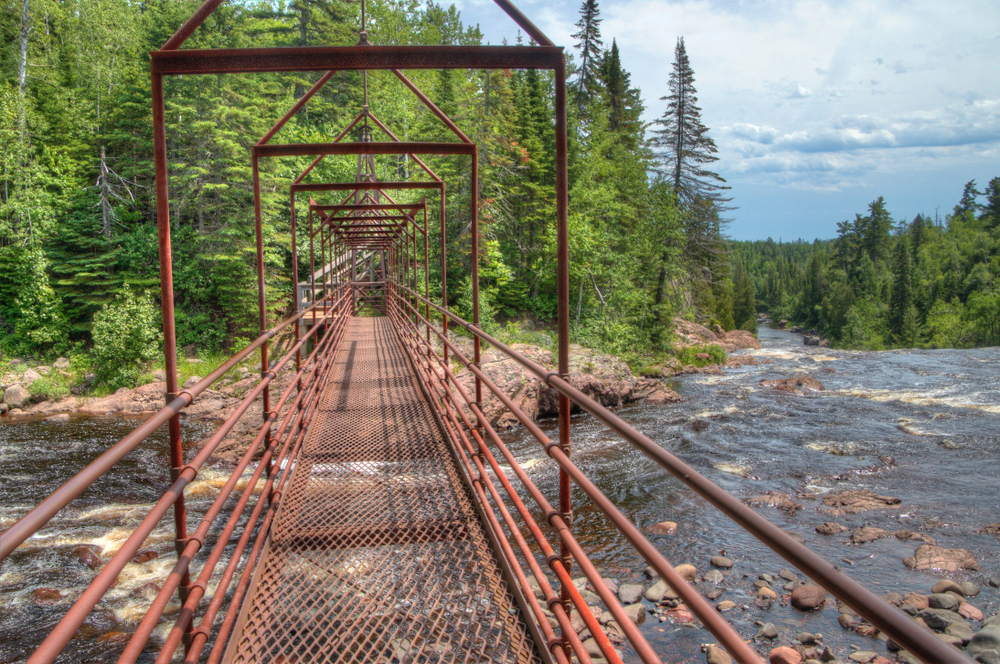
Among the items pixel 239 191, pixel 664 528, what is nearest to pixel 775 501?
pixel 664 528

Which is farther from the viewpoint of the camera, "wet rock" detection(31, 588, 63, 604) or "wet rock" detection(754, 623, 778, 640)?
"wet rock" detection(31, 588, 63, 604)

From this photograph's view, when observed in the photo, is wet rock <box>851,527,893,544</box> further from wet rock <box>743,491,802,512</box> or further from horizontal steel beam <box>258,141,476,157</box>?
horizontal steel beam <box>258,141,476,157</box>

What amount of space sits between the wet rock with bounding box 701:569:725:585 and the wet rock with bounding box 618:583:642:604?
3.57ft

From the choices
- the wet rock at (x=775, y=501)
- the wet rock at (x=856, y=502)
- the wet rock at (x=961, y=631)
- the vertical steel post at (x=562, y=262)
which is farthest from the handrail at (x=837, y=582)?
the wet rock at (x=856, y=502)

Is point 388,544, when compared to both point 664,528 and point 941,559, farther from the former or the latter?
point 941,559

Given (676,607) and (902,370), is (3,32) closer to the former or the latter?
(676,607)

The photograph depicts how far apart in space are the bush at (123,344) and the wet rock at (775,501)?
19.8 m

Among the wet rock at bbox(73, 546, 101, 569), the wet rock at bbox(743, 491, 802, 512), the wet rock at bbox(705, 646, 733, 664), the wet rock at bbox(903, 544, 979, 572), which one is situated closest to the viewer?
the wet rock at bbox(705, 646, 733, 664)

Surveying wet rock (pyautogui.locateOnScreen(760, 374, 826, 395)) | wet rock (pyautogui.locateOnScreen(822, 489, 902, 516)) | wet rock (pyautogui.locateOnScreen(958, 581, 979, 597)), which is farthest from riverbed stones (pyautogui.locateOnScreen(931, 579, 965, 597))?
wet rock (pyautogui.locateOnScreen(760, 374, 826, 395))

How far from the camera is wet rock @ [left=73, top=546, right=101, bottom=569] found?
322 inches

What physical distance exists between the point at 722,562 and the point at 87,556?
898 cm

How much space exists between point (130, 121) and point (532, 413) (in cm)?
2376

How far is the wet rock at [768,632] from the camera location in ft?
22.5

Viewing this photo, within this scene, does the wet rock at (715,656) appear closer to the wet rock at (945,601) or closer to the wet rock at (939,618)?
the wet rock at (939,618)
